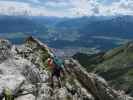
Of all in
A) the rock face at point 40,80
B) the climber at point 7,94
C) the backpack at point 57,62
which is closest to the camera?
the climber at point 7,94

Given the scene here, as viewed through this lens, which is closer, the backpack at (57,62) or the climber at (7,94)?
the climber at (7,94)

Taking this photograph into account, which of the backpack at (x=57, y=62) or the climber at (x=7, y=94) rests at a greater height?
the backpack at (x=57, y=62)

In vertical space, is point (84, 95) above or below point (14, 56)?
below

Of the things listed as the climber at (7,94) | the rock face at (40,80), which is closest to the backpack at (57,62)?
the rock face at (40,80)

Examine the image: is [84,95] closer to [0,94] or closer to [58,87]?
[58,87]

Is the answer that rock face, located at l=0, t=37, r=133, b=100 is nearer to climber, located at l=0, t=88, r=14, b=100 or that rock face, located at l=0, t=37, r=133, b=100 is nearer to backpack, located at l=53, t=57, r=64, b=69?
climber, located at l=0, t=88, r=14, b=100

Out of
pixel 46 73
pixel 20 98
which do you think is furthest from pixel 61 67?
pixel 20 98

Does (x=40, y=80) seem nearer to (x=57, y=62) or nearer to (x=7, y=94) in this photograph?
(x=57, y=62)

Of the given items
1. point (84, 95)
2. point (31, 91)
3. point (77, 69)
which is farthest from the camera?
point (77, 69)

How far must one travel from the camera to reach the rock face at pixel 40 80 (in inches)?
1810

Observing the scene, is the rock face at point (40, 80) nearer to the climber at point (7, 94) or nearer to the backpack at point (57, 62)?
the climber at point (7, 94)

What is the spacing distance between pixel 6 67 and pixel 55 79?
7.24 metres

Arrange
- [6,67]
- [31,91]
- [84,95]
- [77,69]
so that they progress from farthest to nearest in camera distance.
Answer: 1. [77,69]
2. [84,95]
3. [6,67]
4. [31,91]

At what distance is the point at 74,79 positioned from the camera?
187 feet
